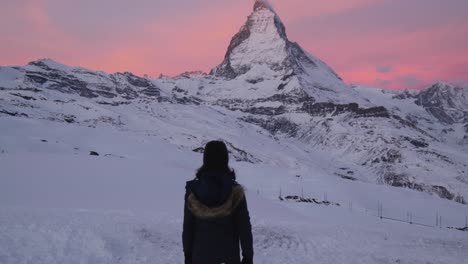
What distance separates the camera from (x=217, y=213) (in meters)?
7.14

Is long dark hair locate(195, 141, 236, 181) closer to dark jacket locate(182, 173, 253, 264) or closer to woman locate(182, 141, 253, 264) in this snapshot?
woman locate(182, 141, 253, 264)

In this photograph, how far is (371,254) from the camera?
70.1ft

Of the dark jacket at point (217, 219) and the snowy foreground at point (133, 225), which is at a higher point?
the dark jacket at point (217, 219)

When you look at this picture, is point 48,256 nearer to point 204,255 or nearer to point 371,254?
point 204,255

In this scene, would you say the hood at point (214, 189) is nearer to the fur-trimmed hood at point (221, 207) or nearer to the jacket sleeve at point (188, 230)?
the fur-trimmed hood at point (221, 207)

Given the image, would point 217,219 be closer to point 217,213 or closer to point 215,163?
point 217,213

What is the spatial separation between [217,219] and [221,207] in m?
0.21

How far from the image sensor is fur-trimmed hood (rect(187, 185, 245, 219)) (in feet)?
23.4

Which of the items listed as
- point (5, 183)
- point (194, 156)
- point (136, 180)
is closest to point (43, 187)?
point (5, 183)

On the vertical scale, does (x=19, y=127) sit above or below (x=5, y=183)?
above

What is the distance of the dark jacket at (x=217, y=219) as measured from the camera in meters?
7.12

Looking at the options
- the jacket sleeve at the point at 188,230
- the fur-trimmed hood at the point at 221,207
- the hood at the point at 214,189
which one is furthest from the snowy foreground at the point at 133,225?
the hood at the point at 214,189

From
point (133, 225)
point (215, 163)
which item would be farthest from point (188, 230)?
point (133, 225)

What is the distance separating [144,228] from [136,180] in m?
17.8
